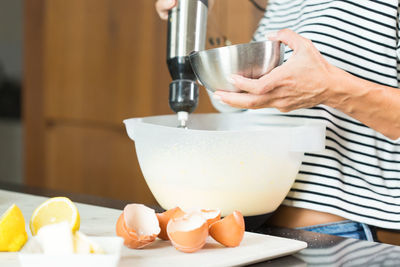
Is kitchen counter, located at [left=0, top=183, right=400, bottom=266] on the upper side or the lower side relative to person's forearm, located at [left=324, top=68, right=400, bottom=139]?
lower

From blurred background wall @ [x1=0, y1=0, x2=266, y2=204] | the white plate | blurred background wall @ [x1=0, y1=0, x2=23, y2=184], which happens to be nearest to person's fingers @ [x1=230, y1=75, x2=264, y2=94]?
the white plate

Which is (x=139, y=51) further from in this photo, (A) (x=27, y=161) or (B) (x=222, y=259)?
(B) (x=222, y=259)

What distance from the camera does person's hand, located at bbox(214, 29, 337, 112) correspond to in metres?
0.85

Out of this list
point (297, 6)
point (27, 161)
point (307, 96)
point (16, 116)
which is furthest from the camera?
point (16, 116)

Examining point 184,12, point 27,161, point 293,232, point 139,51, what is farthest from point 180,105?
point 27,161

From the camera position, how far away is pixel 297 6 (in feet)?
3.91

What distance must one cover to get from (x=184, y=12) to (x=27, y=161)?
8.83 ft

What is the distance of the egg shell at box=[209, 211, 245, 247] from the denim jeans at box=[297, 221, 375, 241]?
30 cm

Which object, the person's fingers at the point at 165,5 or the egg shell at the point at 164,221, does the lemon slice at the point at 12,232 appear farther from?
the person's fingers at the point at 165,5

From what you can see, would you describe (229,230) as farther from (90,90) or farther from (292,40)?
(90,90)

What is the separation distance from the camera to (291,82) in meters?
0.87

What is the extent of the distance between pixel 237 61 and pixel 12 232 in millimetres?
398

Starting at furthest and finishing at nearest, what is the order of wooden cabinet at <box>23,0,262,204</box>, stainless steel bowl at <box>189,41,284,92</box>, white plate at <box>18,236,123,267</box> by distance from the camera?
wooden cabinet at <box>23,0,262,204</box>
stainless steel bowl at <box>189,41,284,92</box>
white plate at <box>18,236,123,267</box>

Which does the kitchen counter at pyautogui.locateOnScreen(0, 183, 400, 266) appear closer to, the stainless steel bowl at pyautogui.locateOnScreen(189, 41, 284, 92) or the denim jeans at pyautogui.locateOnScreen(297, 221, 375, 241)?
the denim jeans at pyautogui.locateOnScreen(297, 221, 375, 241)
